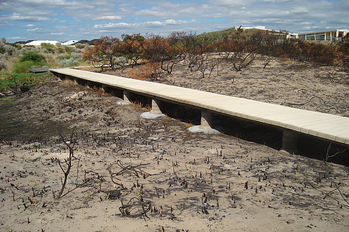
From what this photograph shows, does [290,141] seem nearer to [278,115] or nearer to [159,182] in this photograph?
[278,115]

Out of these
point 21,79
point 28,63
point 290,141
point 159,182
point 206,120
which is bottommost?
point 159,182

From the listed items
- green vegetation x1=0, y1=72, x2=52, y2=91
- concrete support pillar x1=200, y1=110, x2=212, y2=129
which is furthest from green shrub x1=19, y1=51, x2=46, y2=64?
concrete support pillar x1=200, y1=110, x2=212, y2=129

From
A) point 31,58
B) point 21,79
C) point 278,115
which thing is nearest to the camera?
point 278,115

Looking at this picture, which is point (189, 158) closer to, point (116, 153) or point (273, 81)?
point (116, 153)

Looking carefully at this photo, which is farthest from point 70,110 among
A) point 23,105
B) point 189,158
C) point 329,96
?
point 329,96

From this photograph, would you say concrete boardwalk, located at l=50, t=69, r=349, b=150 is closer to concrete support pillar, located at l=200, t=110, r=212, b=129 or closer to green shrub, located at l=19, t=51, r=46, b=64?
concrete support pillar, located at l=200, t=110, r=212, b=129

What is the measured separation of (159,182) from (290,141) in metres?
2.43

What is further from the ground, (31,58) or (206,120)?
(31,58)

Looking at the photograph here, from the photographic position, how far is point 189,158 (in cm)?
451

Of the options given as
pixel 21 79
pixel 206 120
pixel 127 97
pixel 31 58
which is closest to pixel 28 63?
pixel 31 58

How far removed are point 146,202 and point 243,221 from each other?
1062 mm

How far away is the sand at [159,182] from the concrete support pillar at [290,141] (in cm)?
12

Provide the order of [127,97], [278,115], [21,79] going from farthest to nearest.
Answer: [21,79] < [127,97] < [278,115]

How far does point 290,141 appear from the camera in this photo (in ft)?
15.2
